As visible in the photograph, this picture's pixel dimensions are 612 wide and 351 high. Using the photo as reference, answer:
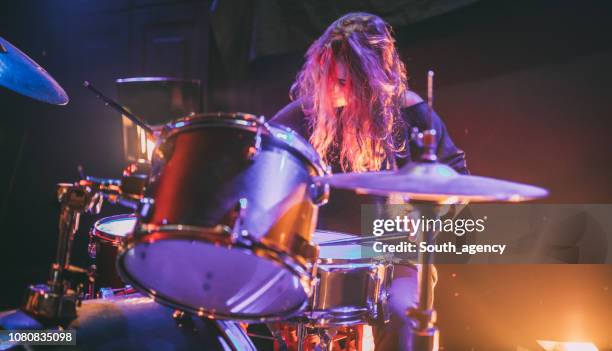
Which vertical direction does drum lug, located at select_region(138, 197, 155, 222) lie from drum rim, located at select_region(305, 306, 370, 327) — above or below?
above

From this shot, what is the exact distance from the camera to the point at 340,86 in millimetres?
2234

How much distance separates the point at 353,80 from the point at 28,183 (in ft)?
10.4

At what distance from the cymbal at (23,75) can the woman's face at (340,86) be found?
1.13m

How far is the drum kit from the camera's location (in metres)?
1.16

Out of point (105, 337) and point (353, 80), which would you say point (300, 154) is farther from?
point (353, 80)

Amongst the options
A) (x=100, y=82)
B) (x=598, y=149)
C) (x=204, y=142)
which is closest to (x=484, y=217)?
(x=598, y=149)

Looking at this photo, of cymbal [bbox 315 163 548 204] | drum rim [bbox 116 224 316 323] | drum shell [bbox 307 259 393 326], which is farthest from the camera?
drum shell [bbox 307 259 393 326]

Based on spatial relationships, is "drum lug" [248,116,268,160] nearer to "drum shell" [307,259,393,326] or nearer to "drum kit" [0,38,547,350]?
"drum kit" [0,38,547,350]

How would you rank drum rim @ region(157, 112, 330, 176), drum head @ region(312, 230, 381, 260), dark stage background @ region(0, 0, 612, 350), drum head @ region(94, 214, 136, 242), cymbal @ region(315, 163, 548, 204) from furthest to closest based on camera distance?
dark stage background @ region(0, 0, 612, 350) < drum head @ region(94, 214, 136, 242) < drum head @ region(312, 230, 381, 260) < drum rim @ region(157, 112, 330, 176) < cymbal @ region(315, 163, 548, 204)

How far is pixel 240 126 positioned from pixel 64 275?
60cm

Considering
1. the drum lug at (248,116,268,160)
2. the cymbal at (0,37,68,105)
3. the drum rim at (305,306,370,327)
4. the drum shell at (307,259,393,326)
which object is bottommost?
the drum rim at (305,306,370,327)

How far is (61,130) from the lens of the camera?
162 inches

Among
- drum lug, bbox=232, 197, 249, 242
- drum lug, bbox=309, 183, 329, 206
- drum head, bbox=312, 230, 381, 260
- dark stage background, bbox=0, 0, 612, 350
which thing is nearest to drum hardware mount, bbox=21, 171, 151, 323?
drum lug, bbox=232, 197, 249, 242

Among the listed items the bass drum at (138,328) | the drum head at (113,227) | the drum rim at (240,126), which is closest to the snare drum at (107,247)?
the drum head at (113,227)
